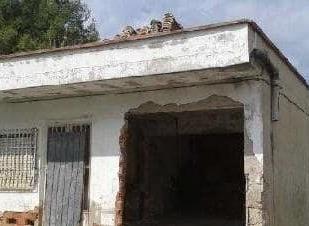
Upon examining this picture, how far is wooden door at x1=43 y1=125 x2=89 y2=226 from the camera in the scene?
10.2 metres

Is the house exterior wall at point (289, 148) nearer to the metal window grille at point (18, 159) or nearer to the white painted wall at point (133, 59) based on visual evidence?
the white painted wall at point (133, 59)

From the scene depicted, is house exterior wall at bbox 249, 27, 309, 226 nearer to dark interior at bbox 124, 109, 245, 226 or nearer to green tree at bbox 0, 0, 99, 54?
dark interior at bbox 124, 109, 245, 226

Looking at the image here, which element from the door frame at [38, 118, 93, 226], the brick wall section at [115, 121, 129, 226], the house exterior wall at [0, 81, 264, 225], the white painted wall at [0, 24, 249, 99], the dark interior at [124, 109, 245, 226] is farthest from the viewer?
the dark interior at [124, 109, 245, 226]

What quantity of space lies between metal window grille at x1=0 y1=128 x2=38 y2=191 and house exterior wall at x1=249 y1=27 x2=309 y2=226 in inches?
197

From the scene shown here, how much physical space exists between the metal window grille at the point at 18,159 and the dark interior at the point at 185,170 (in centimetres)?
211

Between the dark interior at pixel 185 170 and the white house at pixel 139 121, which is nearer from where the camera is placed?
the white house at pixel 139 121

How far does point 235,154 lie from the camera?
17156mm

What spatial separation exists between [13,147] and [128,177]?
9.03 ft

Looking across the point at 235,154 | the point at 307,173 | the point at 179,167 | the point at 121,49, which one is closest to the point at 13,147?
the point at 121,49

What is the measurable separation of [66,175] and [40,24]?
16337 millimetres

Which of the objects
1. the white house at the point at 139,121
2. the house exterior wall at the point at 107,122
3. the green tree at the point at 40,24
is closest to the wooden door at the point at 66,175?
the white house at the point at 139,121

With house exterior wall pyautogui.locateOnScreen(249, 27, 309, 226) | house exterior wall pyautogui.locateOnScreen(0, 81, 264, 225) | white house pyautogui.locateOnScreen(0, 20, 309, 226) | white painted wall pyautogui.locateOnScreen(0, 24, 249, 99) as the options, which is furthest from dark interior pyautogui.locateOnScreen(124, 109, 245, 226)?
white painted wall pyautogui.locateOnScreen(0, 24, 249, 99)

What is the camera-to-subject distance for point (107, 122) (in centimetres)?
1007

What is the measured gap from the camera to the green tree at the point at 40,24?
77.6 ft
